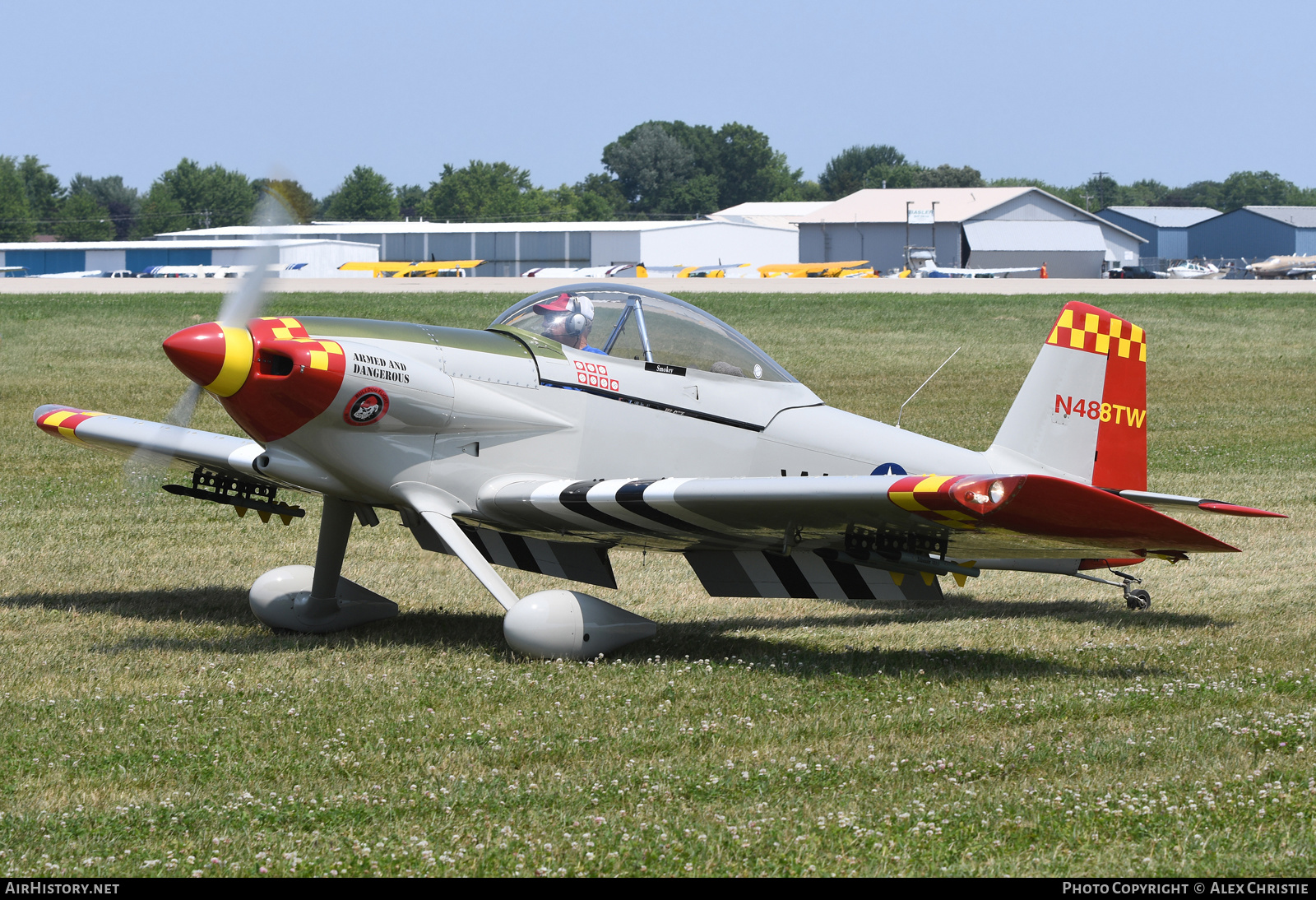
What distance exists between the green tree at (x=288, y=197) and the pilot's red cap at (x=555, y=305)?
1.50 m

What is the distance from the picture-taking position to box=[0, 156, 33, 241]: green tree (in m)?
128

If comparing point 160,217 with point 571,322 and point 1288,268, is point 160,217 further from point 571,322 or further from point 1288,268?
point 571,322

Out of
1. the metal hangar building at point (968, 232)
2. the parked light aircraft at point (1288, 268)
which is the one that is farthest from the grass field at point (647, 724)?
the metal hangar building at point (968, 232)

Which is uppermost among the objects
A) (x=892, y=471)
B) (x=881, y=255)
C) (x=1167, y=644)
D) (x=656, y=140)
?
(x=656, y=140)

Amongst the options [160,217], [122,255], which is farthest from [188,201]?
[122,255]

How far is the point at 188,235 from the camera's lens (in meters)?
100

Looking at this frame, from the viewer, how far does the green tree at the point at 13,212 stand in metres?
128

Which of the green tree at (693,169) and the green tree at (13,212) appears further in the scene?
the green tree at (693,169)

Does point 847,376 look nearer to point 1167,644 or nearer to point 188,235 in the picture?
point 1167,644

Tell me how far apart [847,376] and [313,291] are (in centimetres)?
2020

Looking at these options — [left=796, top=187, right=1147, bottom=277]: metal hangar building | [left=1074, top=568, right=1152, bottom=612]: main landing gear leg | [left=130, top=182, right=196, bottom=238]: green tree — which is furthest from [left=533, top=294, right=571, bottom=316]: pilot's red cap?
[left=130, top=182, right=196, bottom=238]: green tree

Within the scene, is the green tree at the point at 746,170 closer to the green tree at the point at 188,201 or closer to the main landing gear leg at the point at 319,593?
the green tree at the point at 188,201

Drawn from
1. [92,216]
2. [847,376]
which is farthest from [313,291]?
[92,216]

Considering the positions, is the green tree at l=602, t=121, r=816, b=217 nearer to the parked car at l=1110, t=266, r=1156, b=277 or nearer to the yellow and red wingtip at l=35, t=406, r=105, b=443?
the parked car at l=1110, t=266, r=1156, b=277
